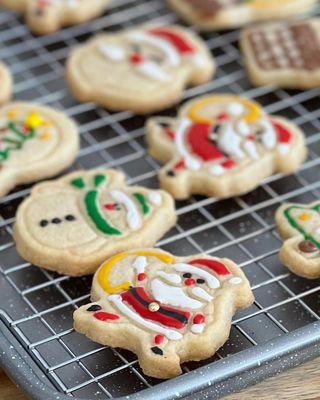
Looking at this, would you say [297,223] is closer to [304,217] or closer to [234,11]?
[304,217]

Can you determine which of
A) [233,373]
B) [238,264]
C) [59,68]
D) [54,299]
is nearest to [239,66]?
[59,68]

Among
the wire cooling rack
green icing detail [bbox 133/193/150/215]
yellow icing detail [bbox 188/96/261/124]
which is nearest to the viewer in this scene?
the wire cooling rack

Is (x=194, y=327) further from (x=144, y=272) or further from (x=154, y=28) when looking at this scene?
(x=154, y=28)

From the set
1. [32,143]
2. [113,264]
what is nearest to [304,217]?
[113,264]

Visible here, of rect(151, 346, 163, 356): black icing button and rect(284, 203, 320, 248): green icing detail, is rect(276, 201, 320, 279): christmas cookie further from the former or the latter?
rect(151, 346, 163, 356): black icing button

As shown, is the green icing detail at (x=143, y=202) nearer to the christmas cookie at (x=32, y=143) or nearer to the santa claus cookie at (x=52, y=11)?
the christmas cookie at (x=32, y=143)

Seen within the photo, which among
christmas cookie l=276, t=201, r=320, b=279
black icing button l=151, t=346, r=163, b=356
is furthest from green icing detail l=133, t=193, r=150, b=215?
black icing button l=151, t=346, r=163, b=356
